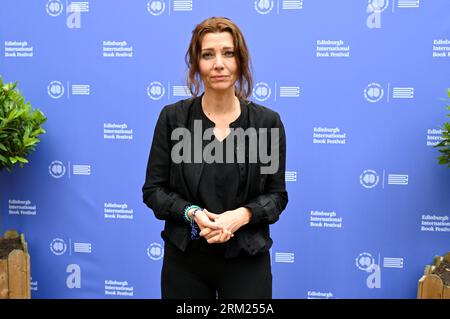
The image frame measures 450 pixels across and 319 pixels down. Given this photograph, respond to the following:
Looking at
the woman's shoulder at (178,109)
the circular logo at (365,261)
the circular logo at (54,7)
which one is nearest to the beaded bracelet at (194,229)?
the woman's shoulder at (178,109)

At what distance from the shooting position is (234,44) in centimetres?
157

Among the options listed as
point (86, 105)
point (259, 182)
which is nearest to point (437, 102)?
point (259, 182)

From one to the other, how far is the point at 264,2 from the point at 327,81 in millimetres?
641

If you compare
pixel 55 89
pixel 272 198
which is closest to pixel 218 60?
pixel 272 198

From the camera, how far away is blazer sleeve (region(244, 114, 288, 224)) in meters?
1.58

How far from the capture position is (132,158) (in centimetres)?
311

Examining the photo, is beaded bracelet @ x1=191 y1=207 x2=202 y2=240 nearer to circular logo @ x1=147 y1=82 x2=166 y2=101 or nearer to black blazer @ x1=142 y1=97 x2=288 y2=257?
black blazer @ x1=142 y1=97 x2=288 y2=257

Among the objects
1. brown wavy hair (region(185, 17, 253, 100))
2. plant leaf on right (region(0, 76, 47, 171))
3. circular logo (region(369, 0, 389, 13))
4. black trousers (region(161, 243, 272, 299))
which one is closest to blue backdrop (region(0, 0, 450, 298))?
circular logo (region(369, 0, 389, 13))

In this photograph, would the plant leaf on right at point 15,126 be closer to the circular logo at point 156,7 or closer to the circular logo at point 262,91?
the circular logo at point 156,7

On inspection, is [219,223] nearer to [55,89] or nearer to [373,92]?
[373,92]

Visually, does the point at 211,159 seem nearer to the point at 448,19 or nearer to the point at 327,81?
the point at 327,81

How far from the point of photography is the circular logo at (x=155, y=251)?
3.17 m

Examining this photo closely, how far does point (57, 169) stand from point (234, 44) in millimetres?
2073

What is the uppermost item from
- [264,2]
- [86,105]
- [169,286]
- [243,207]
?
[264,2]
